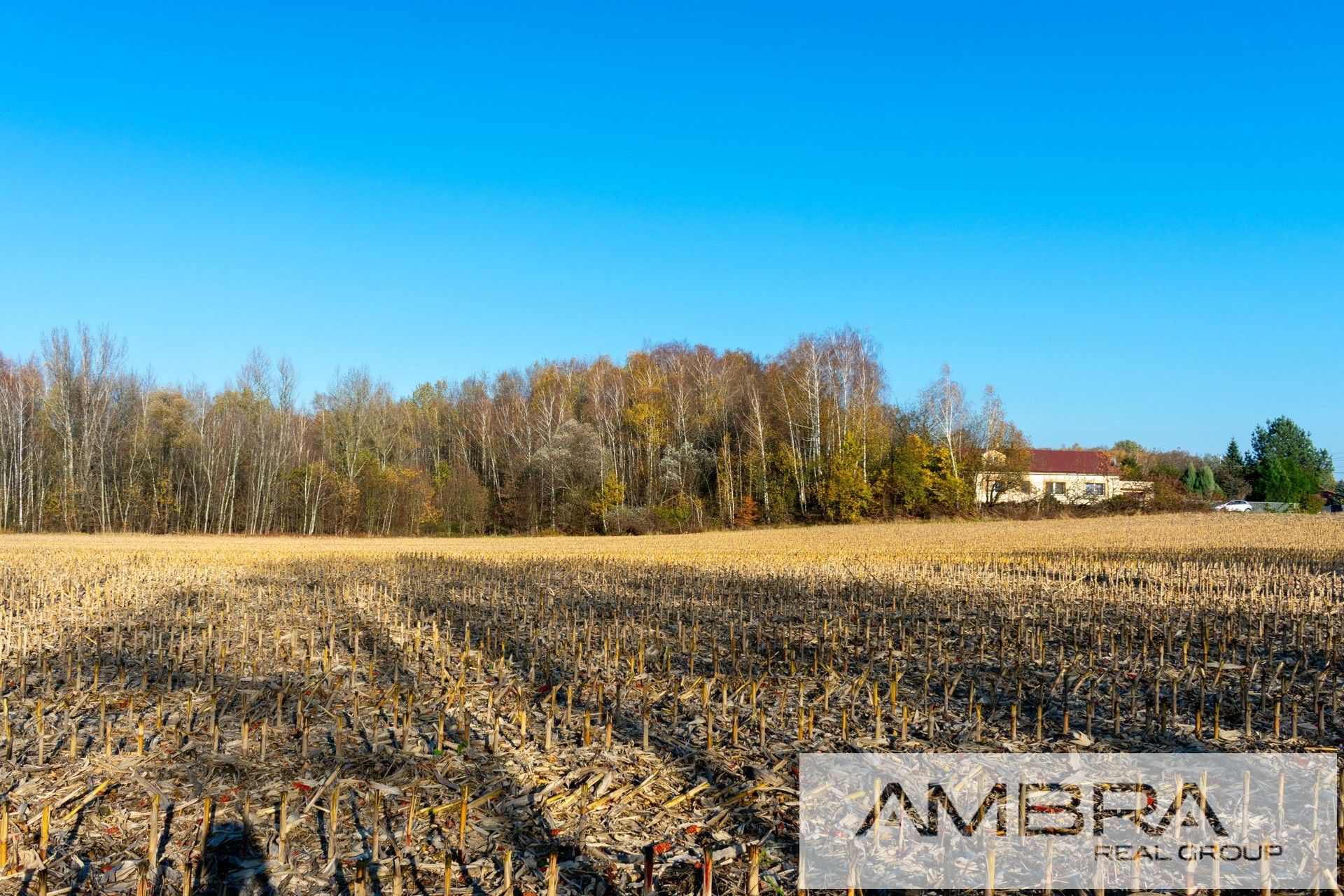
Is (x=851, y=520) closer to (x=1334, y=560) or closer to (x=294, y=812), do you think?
(x=1334, y=560)

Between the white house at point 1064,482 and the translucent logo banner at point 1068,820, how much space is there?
49.6 meters

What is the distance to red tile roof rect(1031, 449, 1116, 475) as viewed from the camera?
77.9 meters

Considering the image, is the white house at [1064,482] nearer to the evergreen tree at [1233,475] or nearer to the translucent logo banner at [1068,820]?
the evergreen tree at [1233,475]

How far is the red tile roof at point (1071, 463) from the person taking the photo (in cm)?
7788

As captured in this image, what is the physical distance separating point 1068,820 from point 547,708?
4.08m

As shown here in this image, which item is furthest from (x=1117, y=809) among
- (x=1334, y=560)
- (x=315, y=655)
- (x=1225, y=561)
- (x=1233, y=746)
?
(x=1334, y=560)

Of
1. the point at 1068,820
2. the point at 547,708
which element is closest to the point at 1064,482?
the point at 547,708

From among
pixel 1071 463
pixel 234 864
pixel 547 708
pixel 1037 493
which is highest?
pixel 1071 463

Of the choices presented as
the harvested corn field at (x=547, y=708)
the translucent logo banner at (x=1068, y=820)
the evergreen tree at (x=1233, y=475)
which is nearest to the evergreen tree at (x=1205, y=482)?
the evergreen tree at (x=1233, y=475)

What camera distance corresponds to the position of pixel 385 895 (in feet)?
13.1

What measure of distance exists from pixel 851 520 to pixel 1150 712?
4118 centimetres

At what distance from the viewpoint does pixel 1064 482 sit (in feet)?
237

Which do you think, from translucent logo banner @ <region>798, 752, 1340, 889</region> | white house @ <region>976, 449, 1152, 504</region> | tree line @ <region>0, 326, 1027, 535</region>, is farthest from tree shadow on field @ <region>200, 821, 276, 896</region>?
white house @ <region>976, 449, 1152, 504</region>

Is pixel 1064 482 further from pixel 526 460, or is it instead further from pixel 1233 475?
pixel 526 460
